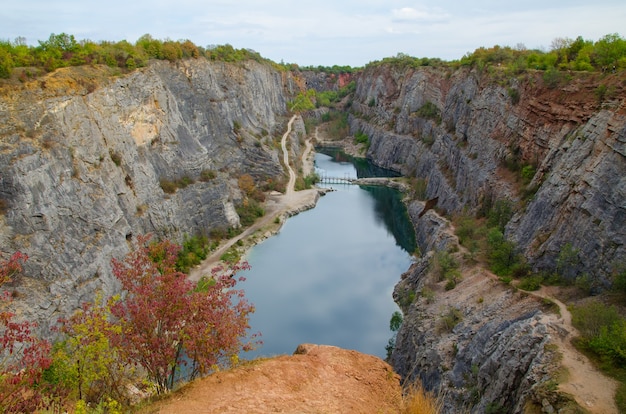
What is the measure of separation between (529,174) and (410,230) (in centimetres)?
1733

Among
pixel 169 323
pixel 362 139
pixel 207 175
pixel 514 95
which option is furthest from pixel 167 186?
pixel 362 139

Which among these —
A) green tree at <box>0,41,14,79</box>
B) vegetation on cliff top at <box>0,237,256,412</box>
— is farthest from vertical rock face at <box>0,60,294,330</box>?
vegetation on cliff top at <box>0,237,256,412</box>

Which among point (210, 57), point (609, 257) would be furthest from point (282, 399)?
point (210, 57)

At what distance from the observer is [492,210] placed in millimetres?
30109

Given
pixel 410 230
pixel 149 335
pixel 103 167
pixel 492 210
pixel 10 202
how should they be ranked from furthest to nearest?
pixel 410 230
pixel 492 210
pixel 103 167
pixel 10 202
pixel 149 335

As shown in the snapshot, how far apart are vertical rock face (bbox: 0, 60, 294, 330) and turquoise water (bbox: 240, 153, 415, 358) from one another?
6.98 meters

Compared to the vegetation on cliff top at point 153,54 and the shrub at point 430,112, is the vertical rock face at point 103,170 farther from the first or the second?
the shrub at point 430,112

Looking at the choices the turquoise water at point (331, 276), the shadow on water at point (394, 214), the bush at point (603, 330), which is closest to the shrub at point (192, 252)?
the turquoise water at point (331, 276)

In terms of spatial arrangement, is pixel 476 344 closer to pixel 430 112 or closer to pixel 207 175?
pixel 207 175

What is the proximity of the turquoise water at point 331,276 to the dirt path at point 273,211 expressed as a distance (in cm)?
134

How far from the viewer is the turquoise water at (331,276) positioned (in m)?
27.0

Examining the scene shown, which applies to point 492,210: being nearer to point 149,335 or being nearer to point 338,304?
point 338,304

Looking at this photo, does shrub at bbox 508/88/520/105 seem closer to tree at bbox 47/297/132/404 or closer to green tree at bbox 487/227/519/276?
green tree at bbox 487/227/519/276

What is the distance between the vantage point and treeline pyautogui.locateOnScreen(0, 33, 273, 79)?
84.6 feet
